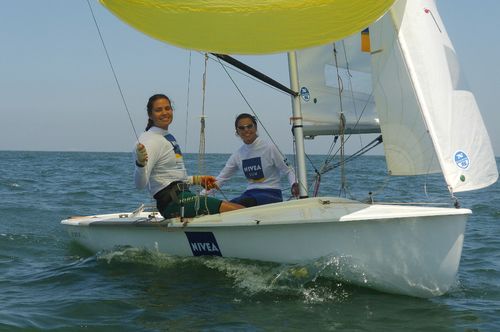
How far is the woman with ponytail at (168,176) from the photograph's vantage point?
5.83m

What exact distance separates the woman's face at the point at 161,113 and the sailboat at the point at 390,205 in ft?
2.77

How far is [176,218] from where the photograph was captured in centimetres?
578

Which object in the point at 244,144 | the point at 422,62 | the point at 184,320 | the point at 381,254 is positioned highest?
the point at 422,62

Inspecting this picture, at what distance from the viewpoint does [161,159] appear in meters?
5.90

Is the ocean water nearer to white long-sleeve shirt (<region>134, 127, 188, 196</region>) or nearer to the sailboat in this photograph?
the sailboat

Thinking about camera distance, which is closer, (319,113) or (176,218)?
(176,218)

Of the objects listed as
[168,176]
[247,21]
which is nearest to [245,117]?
[168,176]

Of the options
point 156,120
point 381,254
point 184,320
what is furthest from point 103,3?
point 381,254

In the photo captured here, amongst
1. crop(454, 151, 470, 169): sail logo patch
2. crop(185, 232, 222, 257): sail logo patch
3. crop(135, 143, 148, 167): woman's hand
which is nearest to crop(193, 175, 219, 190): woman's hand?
crop(185, 232, 222, 257): sail logo patch

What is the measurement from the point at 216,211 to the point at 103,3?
1959mm

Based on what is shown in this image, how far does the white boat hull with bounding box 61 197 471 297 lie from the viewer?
4895 millimetres

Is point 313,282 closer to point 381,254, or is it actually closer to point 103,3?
point 381,254

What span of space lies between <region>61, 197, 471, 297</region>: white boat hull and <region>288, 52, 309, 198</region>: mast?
377 mm

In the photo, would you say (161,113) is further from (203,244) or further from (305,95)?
(305,95)
